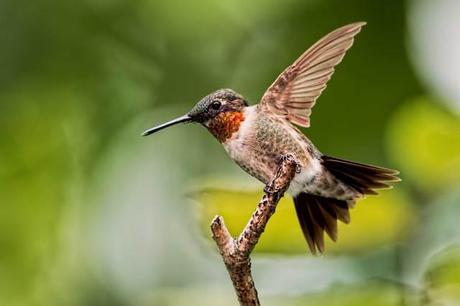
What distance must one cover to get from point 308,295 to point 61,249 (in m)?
2.61

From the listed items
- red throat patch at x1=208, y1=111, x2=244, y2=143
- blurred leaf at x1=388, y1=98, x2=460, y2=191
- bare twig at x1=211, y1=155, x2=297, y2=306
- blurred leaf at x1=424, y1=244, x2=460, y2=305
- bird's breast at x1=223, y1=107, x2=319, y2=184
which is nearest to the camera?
bare twig at x1=211, y1=155, x2=297, y2=306

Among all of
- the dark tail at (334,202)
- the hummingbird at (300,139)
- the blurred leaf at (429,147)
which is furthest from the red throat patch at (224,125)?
the blurred leaf at (429,147)

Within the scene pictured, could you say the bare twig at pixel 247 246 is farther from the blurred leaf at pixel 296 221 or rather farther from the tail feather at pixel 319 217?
the blurred leaf at pixel 296 221

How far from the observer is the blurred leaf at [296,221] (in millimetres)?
2100

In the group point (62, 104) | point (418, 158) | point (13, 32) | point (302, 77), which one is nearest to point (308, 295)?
point (418, 158)

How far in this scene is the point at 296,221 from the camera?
2174mm

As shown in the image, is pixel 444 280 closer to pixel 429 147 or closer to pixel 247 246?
pixel 429 147

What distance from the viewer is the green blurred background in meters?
4.35

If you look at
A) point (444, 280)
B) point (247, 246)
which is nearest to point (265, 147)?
point (247, 246)

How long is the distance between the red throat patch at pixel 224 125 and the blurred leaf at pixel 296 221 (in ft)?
1.48

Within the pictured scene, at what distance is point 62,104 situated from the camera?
16.6ft

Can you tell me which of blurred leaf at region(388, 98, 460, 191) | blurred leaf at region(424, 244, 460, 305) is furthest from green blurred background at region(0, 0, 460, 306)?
blurred leaf at region(424, 244, 460, 305)

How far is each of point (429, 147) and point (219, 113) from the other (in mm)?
962

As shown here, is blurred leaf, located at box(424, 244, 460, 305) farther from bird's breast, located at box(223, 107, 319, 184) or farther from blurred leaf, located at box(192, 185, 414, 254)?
bird's breast, located at box(223, 107, 319, 184)
